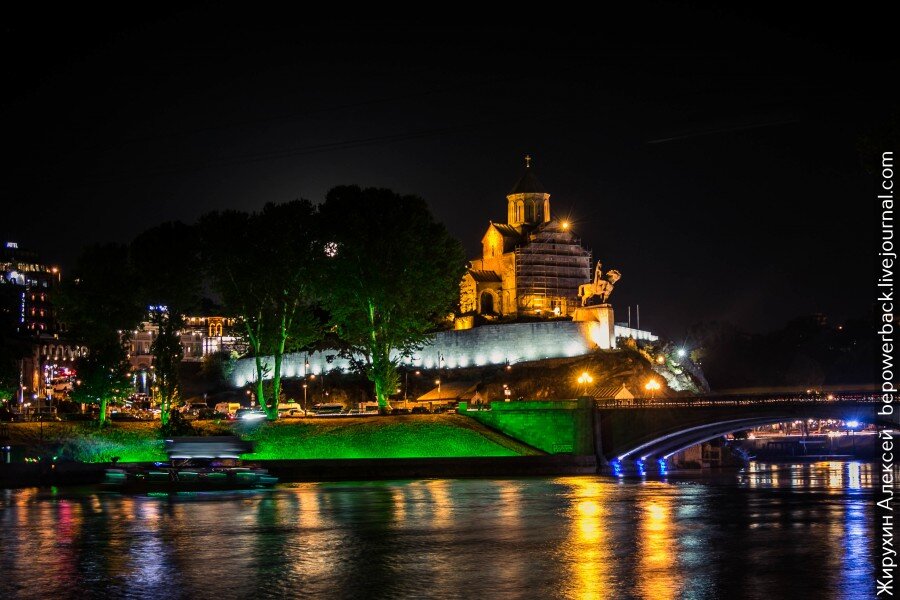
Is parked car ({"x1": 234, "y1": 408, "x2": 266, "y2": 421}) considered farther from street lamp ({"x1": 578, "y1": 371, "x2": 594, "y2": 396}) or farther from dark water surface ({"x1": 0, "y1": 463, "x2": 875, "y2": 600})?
street lamp ({"x1": 578, "y1": 371, "x2": 594, "y2": 396})

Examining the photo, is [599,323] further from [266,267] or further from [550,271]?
[266,267]

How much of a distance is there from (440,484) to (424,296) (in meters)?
23.6

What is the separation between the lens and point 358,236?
90312mm

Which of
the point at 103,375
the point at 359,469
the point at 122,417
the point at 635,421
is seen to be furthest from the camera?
the point at 122,417

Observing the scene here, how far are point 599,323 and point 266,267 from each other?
50225mm

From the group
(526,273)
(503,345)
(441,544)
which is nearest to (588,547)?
(441,544)

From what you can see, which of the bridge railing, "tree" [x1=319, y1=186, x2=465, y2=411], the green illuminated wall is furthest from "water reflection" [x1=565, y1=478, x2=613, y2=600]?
"tree" [x1=319, y1=186, x2=465, y2=411]

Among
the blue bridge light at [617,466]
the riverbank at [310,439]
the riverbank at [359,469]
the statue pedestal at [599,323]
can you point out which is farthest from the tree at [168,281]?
the statue pedestal at [599,323]

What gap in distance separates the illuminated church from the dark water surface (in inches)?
3277

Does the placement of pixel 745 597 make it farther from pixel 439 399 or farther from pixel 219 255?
pixel 439 399

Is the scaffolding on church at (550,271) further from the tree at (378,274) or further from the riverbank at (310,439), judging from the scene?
the riverbank at (310,439)

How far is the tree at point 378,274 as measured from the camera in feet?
295

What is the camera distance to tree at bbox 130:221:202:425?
87.7 meters

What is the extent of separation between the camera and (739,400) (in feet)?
282
